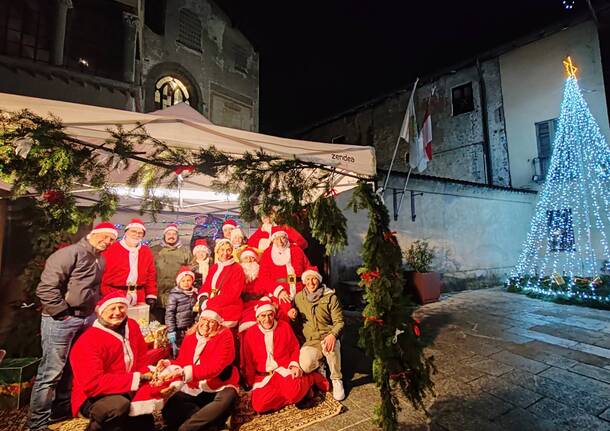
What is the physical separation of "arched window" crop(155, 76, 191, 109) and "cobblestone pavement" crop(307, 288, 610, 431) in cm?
1254

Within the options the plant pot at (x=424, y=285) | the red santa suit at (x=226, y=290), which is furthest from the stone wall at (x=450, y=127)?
the red santa suit at (x=226, y=290)

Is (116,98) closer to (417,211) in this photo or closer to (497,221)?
(417,211)

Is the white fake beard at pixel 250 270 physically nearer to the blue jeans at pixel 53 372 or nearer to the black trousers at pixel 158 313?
the black trousers at pixel 158 313

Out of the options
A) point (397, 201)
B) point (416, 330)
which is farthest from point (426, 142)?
point (416, 330)

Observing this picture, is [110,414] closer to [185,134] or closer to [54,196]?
[54,196]

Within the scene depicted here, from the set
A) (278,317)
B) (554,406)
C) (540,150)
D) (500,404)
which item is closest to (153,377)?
(278,317)

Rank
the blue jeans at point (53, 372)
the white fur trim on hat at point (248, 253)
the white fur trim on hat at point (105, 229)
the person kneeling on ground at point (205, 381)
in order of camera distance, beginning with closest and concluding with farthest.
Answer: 1. the person kneeling on ground at point (205, 381)
2. the blue jeans at point (53, 372)
3. the white fur trim on hat at point (105, 229)
4. the white fur trim on hat at point (248, 253)

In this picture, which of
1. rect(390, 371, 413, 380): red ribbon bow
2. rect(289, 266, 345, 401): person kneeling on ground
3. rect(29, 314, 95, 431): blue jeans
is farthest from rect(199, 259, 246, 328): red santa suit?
rect(390, 371, 413, 380): red ribbon bow

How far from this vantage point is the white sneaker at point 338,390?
11.9ft

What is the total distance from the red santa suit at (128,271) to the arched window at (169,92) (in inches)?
389

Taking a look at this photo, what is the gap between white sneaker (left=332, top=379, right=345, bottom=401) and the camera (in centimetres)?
362

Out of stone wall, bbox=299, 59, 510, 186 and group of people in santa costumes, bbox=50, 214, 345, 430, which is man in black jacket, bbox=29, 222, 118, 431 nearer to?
group of people in santa costumes, bbox=50, 214, 345, 430

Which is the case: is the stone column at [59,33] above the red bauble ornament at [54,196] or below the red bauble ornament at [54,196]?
above

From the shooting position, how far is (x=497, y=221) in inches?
482
